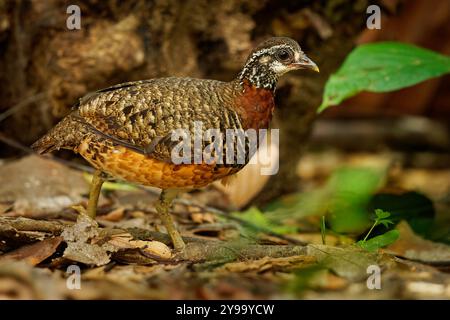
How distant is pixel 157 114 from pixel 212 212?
1.36 metres

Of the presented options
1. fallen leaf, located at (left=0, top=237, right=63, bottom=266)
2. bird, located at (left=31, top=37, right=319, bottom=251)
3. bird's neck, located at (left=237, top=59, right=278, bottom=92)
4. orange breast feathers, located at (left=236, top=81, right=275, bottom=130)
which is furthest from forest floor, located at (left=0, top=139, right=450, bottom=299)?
bird's neck, located at (left=237, top=59, right=278, bottom=92)

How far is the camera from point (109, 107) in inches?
151

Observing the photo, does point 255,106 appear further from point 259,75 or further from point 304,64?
point 304,64

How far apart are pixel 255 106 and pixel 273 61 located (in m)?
0.27

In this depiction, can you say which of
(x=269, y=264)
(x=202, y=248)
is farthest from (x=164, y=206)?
(x=269, y=264)

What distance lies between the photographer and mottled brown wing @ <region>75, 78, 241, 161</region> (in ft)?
12.2

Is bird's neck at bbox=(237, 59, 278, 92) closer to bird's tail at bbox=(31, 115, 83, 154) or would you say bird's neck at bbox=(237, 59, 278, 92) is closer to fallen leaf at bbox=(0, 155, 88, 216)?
bird's tail at bbox=(31, 115, 83, 154)

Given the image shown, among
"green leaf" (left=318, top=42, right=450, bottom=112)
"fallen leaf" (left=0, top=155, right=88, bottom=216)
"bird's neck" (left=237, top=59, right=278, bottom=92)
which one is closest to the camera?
"bird's neck" (left=237, top=59, right=278, bottom=92)

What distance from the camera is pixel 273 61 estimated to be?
3979mm

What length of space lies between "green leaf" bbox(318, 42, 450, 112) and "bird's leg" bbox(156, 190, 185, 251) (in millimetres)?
1374

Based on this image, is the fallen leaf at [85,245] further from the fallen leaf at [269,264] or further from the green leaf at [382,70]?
the green leaf at [382,70]

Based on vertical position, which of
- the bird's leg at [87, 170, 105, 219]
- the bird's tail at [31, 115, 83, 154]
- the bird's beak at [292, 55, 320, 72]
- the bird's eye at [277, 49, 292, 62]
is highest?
the bird's eye at [277, 49, 292, 62]

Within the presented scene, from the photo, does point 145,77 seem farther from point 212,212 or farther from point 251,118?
point 251,118
